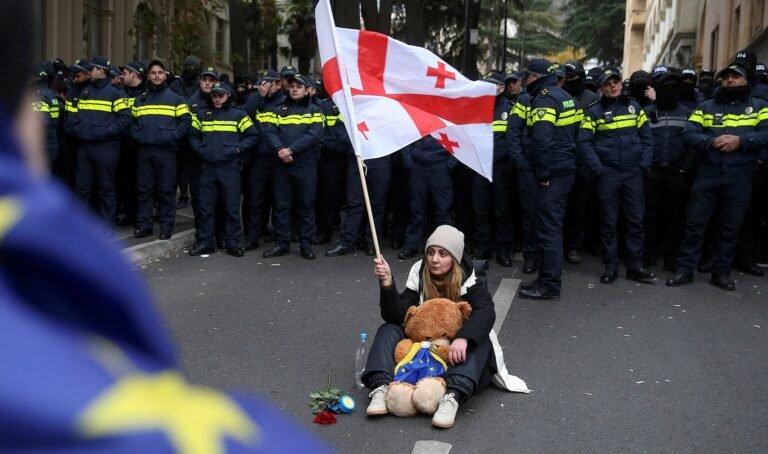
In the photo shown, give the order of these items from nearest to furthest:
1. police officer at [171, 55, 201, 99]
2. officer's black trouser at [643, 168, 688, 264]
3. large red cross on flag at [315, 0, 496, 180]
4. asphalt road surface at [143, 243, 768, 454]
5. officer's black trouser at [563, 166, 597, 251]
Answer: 1. asphalt road surface at [143, 243, 768, 454]
2. large red cross on flag at [315, 0, 496, 180]
3. officer's black trouser at [643, 168, 688, 264]
4. officer's black trouser at [563, 166, 597, 251]
5. police officer at [171, 55, 201, 99]

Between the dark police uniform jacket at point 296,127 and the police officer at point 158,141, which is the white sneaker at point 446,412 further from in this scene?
the police officer at point 158,141

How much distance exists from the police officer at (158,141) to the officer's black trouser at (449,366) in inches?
228

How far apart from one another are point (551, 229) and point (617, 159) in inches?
52.2

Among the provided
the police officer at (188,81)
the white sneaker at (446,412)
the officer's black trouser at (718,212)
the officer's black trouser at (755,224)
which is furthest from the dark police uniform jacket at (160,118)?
the officer's black trouser at (755,224)

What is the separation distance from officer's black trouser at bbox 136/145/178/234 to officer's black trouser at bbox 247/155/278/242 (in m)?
0.97

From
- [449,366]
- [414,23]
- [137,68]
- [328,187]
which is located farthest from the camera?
[414,23]

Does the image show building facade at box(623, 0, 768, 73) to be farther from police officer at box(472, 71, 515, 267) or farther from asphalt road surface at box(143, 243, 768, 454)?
asphalt road surface at box(143, 243, 768, 454)

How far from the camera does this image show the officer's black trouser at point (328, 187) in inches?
448

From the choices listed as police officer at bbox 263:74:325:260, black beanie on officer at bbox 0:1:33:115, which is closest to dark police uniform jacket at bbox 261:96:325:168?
police officer at bbox 263:74:325:260

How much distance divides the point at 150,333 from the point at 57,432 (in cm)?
12

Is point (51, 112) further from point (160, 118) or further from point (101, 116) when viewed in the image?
point (160, 118)

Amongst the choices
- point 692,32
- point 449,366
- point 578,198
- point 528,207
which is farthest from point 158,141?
point 692,32

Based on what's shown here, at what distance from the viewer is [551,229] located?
27.2ft

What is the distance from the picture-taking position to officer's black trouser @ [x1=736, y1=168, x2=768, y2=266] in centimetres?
959
